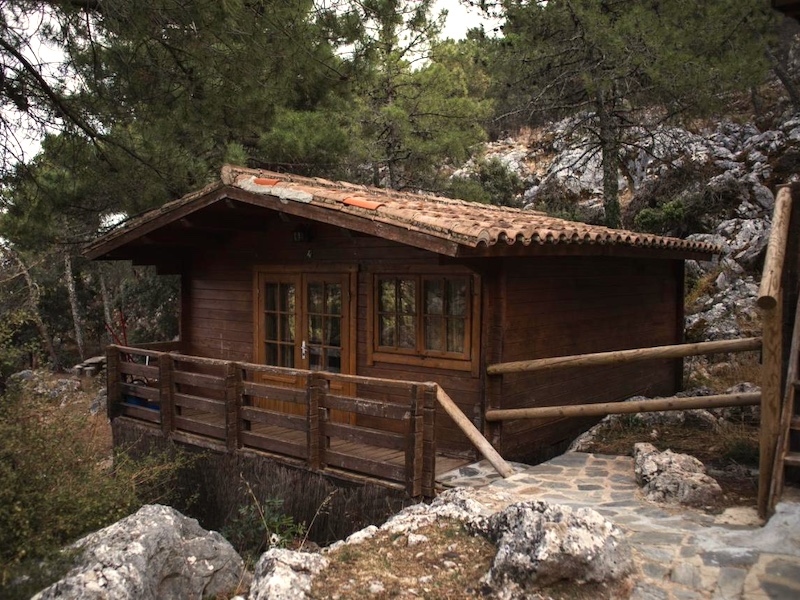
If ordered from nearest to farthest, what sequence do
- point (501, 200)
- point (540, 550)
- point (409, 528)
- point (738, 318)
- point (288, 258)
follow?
point (540, 550) < point (409, 528) < point (288, 258) < point (738, 318) < point (501, 200)

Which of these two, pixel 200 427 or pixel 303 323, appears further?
pixel 303 323

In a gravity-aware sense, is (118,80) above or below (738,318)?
above

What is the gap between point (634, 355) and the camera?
549cm

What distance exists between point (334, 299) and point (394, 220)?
221 centimetres

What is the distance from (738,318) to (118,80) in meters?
11.0

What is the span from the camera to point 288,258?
26.2ft

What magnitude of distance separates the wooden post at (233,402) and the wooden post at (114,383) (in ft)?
8.11

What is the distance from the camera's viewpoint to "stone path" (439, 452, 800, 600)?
334cm

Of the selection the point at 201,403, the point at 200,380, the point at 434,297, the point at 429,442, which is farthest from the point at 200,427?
the point at 429,442

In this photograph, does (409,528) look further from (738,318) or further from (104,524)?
(738,318)

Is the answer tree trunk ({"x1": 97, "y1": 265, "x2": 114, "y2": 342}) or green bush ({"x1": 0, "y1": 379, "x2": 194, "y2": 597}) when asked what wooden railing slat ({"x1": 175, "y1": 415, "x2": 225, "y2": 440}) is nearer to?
green bush ({"x1": 0, "y1": 379, "x2": 194, "y2": 597})

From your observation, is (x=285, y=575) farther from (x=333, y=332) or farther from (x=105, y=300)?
(x=105, y=300)

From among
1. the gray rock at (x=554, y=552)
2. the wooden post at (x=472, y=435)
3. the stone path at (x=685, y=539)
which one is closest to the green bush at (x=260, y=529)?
the stone path at (x=685, y=539)

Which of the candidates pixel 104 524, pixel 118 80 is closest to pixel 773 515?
pixel 104 524
